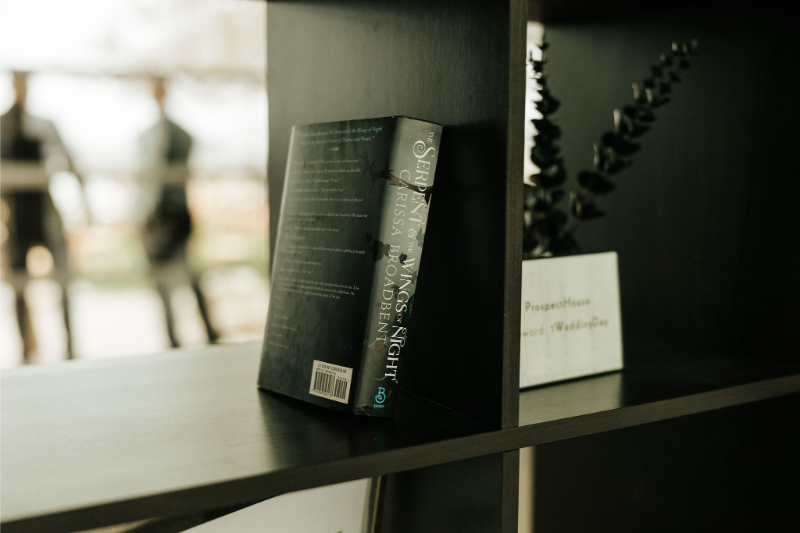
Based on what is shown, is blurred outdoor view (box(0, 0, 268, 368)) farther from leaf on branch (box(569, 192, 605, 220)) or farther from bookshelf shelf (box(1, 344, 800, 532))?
leaf on branch (box(569, 192, 605, 220))

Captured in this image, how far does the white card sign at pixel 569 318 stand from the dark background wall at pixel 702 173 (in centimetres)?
14

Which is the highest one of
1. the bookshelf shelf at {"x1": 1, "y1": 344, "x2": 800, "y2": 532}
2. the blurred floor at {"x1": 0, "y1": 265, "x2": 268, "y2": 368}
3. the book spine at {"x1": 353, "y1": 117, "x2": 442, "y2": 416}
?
the book spine at {"x1": 353, "y1": 117, "x2": 442, "y2": 416}

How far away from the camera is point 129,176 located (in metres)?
3.76

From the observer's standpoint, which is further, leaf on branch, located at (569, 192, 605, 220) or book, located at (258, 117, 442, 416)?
leaf on branch, located at (569, 192, 605, 220)

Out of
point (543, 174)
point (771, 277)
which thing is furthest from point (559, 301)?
point (771, 277)

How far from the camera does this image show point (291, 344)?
68 centimetres

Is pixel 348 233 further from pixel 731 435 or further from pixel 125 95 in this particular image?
pixel 125 95

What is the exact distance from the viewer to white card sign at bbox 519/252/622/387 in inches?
30.2

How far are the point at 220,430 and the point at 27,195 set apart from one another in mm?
3447

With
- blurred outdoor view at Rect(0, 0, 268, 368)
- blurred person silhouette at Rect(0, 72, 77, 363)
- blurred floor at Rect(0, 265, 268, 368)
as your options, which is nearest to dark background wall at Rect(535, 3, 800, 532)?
blurred floor at Rect(0, 265, 268, 368)

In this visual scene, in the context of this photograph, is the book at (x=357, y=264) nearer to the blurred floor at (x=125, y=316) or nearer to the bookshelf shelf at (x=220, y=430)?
the bookshelf shelf at (x=220, y=430)

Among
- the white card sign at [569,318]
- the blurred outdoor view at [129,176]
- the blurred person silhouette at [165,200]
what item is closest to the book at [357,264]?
the white card sign at [569,318]

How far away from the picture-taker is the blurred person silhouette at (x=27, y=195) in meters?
3.37

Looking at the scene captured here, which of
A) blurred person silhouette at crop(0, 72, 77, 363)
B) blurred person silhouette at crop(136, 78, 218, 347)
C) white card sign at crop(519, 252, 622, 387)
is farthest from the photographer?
blurred person silhouette at crop(136, 78, 218, 347)
